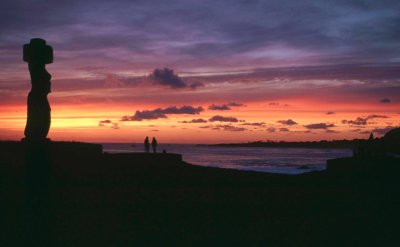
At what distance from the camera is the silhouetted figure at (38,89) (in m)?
5.69

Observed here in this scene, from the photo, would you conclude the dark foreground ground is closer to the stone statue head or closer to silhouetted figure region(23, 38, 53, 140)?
silhouetted figure region(23, 38, 53, 140)

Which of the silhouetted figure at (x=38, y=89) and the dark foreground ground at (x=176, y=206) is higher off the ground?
the silhouetted figure at (x=38, y=89)

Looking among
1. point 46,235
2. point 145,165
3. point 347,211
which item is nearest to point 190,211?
point 347,211

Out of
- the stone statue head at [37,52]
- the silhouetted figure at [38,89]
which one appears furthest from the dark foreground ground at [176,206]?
the stone statue head at [37,52]

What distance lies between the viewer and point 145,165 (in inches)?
821

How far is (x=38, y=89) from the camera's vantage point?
5988mm

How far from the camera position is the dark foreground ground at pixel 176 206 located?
7.88 m

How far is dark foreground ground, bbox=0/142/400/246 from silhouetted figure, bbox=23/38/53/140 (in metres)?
0.34

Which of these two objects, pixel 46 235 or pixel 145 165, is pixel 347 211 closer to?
pixel 46 235

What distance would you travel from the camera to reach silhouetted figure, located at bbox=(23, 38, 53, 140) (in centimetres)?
569

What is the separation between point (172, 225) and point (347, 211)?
16.6 ft

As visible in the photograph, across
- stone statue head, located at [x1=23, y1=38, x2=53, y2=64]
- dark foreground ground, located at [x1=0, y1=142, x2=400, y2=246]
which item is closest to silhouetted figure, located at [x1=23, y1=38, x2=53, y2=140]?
stone statue head, located at [x1=23, y1=38, x2=53, y2=64]

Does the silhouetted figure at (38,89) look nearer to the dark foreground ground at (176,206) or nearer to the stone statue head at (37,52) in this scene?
the stone statue head at (37,52)

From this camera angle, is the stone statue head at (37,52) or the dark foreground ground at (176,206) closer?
the stone statue head at (37,52)
